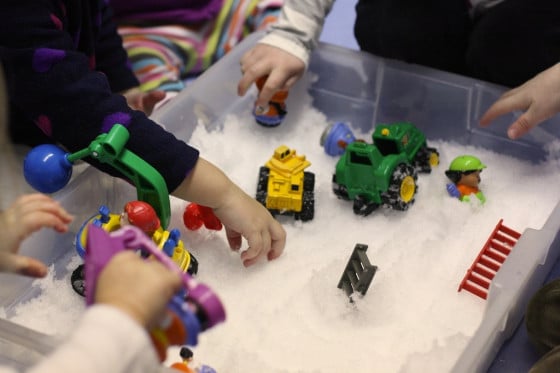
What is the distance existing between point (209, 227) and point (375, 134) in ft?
0.71

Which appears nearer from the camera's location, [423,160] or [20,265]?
[20,265]

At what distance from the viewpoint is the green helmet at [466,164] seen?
752 mm

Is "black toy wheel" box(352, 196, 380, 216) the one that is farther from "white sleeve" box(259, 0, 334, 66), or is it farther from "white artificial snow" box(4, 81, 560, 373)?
"white sleeve" box(259, 0, 334, 66)

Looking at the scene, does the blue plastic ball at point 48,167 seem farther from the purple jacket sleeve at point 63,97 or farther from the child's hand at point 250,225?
the child's hand at point 250,225

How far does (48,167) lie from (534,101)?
486 millimetres

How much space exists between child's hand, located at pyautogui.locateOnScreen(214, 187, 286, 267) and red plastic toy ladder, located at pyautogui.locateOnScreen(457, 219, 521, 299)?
185 mm

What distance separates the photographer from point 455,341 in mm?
606

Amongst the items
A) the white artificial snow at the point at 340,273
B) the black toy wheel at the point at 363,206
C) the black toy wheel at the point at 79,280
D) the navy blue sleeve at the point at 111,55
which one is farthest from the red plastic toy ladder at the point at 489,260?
the navy blue sleeve at the point at 111,55

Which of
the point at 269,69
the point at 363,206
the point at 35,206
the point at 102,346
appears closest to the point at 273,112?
the point at 269,69

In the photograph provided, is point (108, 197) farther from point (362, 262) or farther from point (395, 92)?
point (395, 92)

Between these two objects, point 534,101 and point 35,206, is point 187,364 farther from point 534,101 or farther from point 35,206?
point 534,101

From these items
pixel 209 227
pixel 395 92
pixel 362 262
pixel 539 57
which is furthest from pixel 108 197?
pixel 539 57

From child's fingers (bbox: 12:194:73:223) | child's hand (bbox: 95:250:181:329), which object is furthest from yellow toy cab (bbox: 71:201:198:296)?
child's hand (bbox: 95:250:181:329)

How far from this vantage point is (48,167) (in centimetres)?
57
